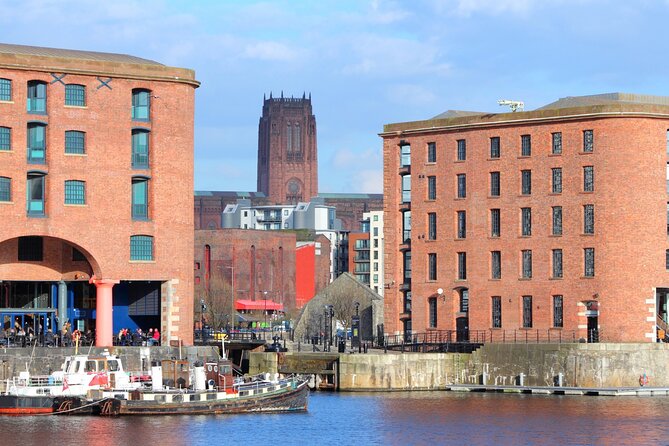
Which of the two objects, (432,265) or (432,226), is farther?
(432,226)

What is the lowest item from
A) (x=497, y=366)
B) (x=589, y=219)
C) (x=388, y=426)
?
(x=388, y=426)

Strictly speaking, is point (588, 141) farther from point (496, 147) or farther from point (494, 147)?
point (494, 147)

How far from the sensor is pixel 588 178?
128250 millimetres

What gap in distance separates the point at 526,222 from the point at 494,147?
627cm

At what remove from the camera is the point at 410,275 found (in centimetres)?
13838

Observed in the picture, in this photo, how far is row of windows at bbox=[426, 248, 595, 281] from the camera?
420ft

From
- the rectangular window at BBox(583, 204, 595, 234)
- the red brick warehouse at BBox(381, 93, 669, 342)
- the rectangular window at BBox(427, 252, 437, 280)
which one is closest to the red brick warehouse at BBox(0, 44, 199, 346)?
the red brick warehouse at BBox(381, 93, 669, 342)

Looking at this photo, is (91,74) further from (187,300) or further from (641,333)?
(641,333)

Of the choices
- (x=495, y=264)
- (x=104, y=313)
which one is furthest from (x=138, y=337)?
(x=495, y=264)

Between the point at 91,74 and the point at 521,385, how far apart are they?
36.0 meters

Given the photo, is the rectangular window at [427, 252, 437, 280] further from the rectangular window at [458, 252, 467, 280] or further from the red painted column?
the red painted column

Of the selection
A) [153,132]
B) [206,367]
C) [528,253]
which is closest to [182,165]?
[153,132]

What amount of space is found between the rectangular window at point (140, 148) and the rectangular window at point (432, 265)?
2901cm

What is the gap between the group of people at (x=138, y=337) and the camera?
11412cm
